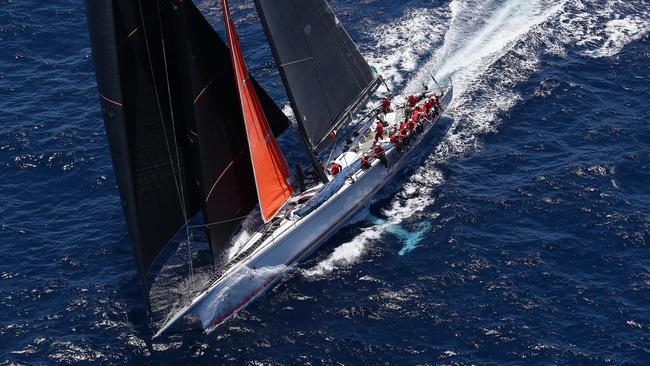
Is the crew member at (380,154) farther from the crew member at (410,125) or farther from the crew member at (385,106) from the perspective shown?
the crew member at (385,106)

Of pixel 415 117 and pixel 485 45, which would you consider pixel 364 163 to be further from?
pixel 485 45

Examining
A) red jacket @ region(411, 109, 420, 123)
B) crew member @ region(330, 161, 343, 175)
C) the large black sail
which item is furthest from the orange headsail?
red jacket @ region(411, 109, 420, 123)

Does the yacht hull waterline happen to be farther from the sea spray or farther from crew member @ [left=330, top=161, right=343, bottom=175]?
crew member @ [left=330, top=161, right=343, bottom=175]

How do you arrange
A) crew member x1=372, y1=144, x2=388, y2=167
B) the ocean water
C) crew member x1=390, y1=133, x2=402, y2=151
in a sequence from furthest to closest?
crew member x1=390, y1=133, x2=402, y2=151
crew member x1=372, y1=144, x2=388, y2=167
the ocean water

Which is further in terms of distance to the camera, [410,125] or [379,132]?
[410,125]

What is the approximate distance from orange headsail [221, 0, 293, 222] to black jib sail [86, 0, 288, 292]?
0.88m

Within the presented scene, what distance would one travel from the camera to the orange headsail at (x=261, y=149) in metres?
55.6

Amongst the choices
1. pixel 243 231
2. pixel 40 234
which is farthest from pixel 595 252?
pixel 40 234

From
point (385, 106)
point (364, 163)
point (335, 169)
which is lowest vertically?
point (364, 163)

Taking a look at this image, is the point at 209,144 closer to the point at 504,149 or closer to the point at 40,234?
the point at 40,234

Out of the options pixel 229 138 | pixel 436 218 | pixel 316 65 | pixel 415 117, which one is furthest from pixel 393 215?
pixel 229 138

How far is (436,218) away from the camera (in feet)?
208

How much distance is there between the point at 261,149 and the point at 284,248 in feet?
22.8

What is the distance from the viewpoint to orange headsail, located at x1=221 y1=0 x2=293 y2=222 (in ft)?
182
